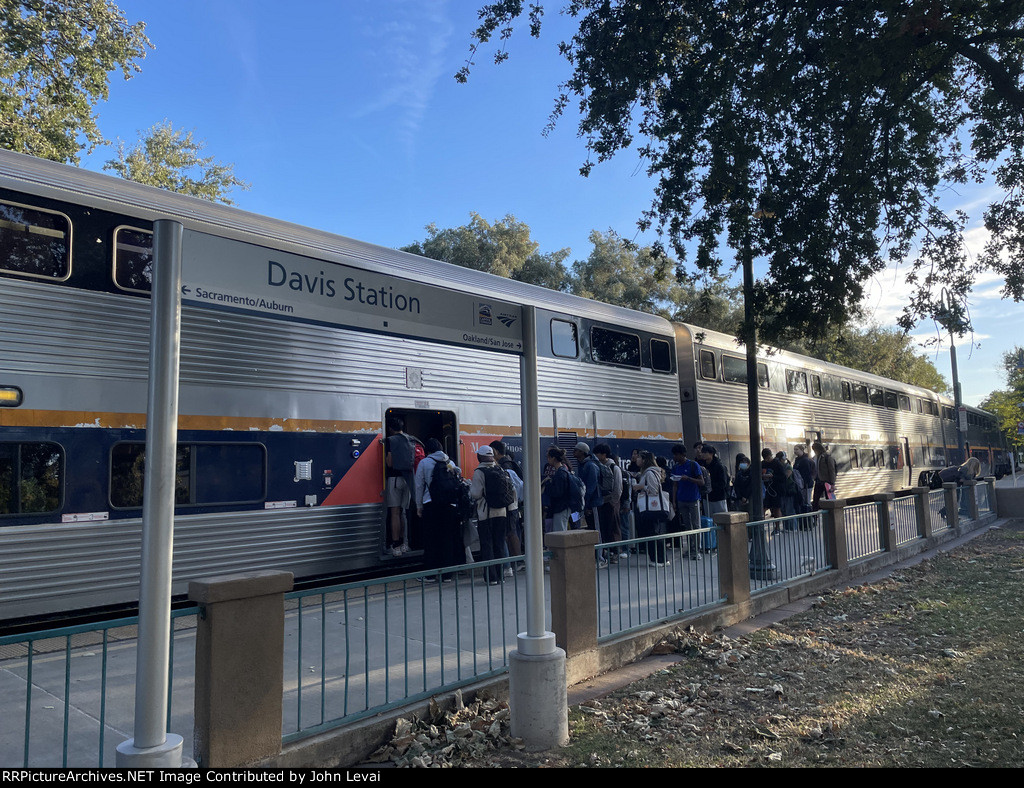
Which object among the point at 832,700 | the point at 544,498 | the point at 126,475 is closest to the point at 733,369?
the point at 544,498

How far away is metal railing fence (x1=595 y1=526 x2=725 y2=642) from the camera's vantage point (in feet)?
24.1

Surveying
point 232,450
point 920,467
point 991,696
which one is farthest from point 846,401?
point 232,450

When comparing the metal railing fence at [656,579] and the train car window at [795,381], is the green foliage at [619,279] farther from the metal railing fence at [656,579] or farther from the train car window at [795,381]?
the metal railing fence at [656,579]

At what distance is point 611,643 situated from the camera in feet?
22.5

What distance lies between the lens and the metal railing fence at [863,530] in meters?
12.0

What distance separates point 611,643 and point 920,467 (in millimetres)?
31369

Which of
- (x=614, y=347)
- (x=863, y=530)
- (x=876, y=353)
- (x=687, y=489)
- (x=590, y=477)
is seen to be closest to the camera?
(x=590, y=477)

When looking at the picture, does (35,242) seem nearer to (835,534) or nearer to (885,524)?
(835,534)

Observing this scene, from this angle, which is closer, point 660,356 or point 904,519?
point 904,519

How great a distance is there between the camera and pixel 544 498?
10719mm

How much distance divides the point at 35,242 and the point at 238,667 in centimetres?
501

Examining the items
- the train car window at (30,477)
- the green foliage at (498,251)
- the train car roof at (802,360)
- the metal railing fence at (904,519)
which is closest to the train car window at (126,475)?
the train car window at (30,477)

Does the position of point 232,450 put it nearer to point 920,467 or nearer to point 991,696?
point 991,696

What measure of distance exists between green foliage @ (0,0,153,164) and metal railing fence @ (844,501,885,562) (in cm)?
1795
